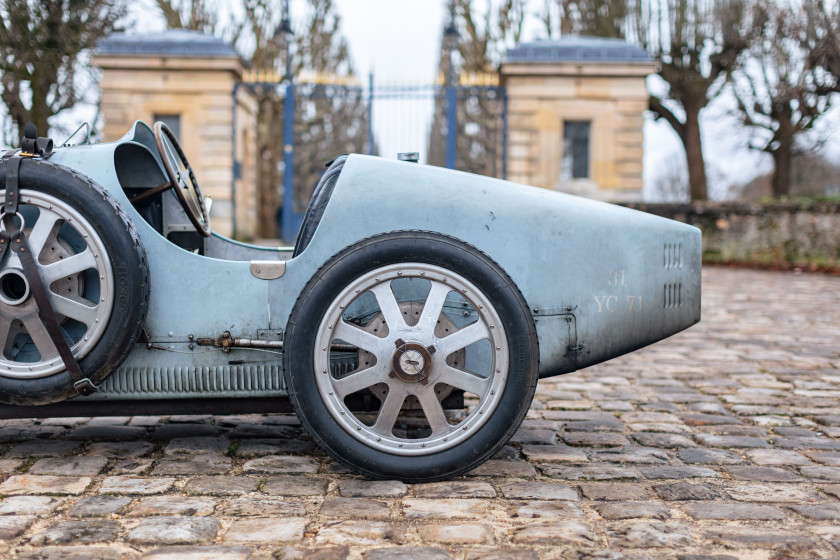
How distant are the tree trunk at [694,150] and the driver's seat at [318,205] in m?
20.6

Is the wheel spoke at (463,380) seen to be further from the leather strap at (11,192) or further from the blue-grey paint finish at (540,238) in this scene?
the leather strap at (11,192)

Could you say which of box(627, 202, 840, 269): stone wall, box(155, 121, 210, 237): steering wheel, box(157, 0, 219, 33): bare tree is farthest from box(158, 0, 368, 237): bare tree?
box(155, 121, 210, 237): steering wheel

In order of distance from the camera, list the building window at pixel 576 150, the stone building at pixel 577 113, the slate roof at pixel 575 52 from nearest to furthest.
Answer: the slate roof at pixel 575 52 < the stone building at pixel 577 113 < the building window at pixel 576 150

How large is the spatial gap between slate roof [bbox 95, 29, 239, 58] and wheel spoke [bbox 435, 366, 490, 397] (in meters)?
14.5

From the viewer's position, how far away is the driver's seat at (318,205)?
2.84 m

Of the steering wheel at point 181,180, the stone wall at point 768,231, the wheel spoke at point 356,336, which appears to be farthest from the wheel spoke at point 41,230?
the stone wall at point 768,231

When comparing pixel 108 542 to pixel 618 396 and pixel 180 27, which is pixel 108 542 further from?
pixel 180 27

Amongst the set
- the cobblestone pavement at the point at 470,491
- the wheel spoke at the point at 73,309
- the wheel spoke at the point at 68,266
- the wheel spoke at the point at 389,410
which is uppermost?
the wheel spoke at the point at 68,266

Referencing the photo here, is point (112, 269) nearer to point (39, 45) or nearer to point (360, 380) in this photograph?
point (360, 380)

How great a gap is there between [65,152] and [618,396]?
2.93 m

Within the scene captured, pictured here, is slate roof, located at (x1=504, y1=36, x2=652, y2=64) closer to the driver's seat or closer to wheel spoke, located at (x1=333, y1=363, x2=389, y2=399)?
the driver's seat

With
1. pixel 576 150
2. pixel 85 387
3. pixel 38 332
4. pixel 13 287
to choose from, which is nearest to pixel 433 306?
pixel 85 387

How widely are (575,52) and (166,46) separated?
26.3 ft

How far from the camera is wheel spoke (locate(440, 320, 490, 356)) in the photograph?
257cm
